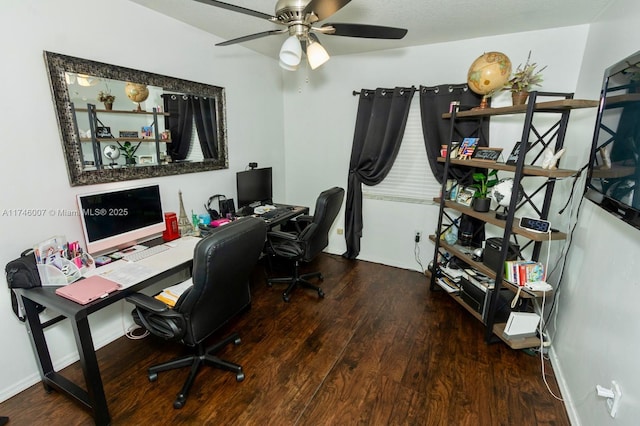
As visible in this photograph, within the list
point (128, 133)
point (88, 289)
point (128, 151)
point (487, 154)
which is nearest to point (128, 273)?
point (88, 289)

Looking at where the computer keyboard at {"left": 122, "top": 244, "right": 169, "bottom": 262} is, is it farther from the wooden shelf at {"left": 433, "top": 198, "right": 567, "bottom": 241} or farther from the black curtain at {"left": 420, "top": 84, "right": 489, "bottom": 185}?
the black curtain at {"left": 420, "top": 84, "right": 489, "bottom": 185}

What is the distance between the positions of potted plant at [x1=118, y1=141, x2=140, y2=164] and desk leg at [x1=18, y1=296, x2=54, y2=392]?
1.07 meters

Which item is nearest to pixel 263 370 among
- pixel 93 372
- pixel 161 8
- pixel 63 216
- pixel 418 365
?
pixel 93 372

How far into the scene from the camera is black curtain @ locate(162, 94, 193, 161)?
2.41m

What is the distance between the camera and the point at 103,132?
1989 mm

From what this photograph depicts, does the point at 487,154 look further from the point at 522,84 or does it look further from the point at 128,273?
the point at 128,273

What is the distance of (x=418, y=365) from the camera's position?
2002 millimetres

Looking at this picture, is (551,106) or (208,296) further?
(551,106)

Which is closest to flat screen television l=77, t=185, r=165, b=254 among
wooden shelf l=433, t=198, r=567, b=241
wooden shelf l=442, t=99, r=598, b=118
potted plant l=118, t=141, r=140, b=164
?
potted plant l=118, t=141, r=140, b=164

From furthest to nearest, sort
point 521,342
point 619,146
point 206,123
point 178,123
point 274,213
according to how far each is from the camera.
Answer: point 274,213 → point 206,123 → point 178,123 → point 521,342 → point 619,146

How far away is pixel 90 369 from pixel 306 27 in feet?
6.97

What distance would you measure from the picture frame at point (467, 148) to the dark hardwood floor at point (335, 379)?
141 cm

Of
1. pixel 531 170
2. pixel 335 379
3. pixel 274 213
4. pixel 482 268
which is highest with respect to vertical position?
pixel 531 170

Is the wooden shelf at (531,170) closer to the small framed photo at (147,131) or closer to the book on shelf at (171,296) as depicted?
the book on shelf at (171,296)
